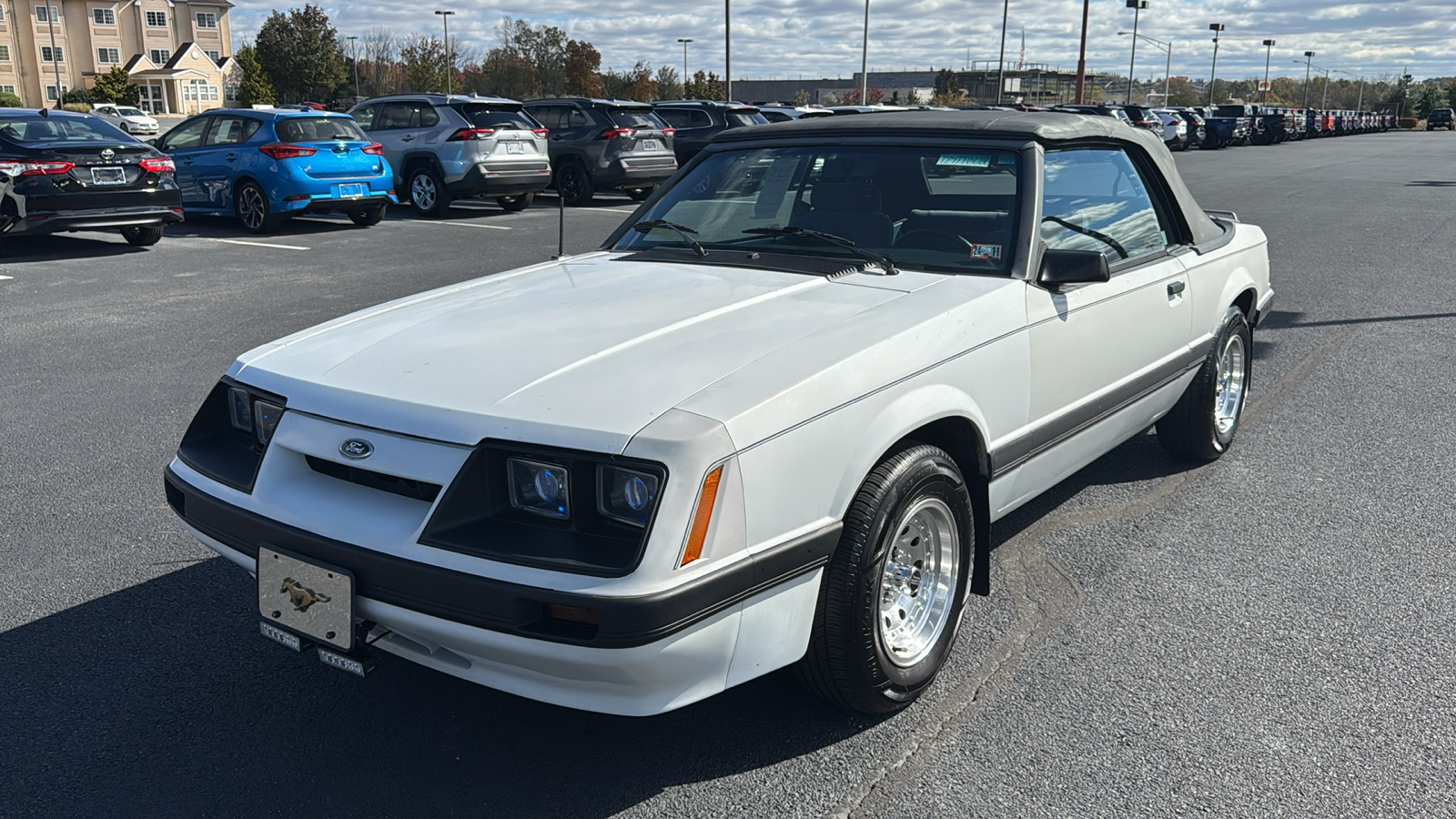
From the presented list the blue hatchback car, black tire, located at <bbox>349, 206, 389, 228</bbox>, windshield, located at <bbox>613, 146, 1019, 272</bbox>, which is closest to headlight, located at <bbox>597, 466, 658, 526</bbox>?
windshield, located at <bbox>613, 146, 1019, 272</bbox>

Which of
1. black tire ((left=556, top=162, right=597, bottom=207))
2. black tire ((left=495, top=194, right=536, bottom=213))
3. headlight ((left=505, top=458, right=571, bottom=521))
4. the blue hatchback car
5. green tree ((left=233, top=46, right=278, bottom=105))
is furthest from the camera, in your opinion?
green tree ((left=233, top=46, right=278, bottom=105))

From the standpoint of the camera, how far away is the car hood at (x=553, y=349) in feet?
8.12

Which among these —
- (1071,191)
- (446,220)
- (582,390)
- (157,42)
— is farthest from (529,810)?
(157,42)

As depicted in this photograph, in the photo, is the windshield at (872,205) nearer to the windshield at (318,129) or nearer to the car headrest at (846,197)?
the car headrest at (846,197)

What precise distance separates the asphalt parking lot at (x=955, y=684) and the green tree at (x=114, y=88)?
76.5 m

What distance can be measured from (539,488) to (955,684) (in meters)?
1.44

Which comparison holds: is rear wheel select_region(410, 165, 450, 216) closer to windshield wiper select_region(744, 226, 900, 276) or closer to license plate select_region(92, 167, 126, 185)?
license plate select_region(92, 167, 126, 185)

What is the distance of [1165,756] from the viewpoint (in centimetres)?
283

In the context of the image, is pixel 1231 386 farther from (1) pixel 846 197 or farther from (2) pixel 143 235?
(2) pixel 143 235

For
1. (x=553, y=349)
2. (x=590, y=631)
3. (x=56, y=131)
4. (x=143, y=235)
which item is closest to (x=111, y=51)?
(x=143, y=235)

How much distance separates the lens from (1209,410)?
5.00 meters

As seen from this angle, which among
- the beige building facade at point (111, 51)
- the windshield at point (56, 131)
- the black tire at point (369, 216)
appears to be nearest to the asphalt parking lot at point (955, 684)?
the windshield at point (56, 131)

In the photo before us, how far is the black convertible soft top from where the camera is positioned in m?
3.82

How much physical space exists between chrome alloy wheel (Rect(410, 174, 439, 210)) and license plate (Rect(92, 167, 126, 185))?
4.97 meters
